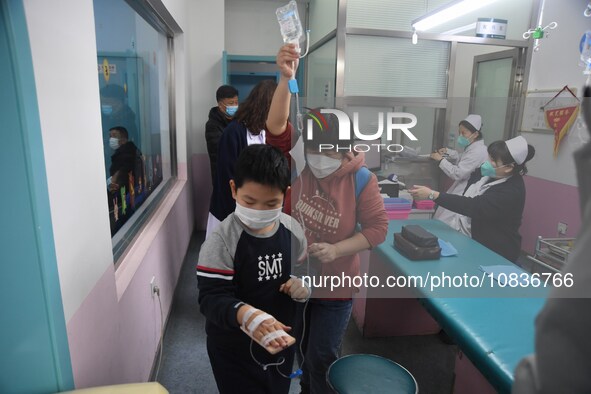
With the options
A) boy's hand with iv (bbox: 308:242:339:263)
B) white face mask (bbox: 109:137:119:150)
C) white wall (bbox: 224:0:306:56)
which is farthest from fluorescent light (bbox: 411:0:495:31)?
white face mask (bbox: 109:137:119:150)

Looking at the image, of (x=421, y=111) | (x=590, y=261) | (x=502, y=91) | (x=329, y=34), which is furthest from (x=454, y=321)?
(x=502, y=91)

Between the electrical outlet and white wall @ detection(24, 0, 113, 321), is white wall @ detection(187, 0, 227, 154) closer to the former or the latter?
the electrical outlet

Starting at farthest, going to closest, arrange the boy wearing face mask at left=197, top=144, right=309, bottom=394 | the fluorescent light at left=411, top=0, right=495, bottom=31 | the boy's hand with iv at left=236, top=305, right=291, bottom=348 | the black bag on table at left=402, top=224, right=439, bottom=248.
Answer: the fluorescent light at left=411, top=0, right=495, bottom=31
the black bag on table at left=402, top=224, right=439, bottom=248
the boy wearing face mask at left=197, top=144, right=309, bottom=394
the boy's hand with iv at left=236, top=305, right=291, bottom=348

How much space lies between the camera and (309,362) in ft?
4.84

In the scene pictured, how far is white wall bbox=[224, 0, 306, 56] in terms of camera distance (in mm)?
4465

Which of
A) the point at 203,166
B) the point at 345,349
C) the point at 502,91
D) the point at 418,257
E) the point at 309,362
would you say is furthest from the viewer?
the point at 203,166

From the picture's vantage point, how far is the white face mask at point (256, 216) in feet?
3.53

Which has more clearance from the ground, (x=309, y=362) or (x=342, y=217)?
(x=342, y=217)

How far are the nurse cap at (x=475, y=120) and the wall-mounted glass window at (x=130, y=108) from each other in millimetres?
1313

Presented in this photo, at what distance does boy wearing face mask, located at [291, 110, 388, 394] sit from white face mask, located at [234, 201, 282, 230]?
0.16 m

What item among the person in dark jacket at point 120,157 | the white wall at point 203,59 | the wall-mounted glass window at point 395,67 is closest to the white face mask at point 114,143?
the person in dark jacket at point 120,157

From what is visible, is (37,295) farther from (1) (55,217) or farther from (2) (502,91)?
(2) (502,91)

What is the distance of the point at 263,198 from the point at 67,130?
22.1 inches

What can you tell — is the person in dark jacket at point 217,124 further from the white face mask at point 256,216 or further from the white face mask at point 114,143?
the white face mask at point 256,216
